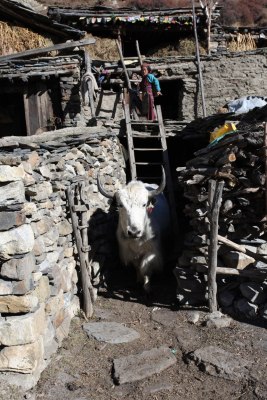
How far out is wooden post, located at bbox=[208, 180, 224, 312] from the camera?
511 cm

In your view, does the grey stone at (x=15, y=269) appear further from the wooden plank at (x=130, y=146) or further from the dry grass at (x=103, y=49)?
the dry grass at (x=103, y=49)

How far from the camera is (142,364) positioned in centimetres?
433

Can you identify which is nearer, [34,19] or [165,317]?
[165,317]

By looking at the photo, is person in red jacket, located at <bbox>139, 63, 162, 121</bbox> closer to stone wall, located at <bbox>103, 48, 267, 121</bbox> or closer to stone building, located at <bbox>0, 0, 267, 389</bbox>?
stone building, located at <bbox>0, 0, 267, 389</bbox>

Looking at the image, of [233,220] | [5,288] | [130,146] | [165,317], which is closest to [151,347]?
[165,317]

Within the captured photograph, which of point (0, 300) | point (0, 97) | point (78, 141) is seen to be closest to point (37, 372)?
point (0, 300)

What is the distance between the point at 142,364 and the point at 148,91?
724 centimetres

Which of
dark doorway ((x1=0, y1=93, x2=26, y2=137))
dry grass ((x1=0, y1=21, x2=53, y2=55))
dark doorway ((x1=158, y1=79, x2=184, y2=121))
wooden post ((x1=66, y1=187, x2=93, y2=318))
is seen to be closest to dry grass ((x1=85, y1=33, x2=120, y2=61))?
dark doorway ((x1=158, y1=79, x2=184, y2=121))

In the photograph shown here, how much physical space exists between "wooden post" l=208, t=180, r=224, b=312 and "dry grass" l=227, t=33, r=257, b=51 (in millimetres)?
9543

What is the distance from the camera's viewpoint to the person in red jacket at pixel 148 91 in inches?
399

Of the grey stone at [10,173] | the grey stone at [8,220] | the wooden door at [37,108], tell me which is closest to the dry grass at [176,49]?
the wooden door at [37,108]

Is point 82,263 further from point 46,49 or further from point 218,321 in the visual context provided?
point 46,49

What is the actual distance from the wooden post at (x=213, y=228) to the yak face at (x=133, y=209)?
1.00 metres

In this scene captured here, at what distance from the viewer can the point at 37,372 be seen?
402cm
